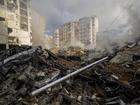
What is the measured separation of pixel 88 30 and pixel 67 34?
8770mm

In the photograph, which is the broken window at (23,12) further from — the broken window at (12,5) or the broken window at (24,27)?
the broken window at (12,5)

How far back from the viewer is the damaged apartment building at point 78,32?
56.3 m

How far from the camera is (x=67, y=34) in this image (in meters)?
63.1

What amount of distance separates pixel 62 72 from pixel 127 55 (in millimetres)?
5155

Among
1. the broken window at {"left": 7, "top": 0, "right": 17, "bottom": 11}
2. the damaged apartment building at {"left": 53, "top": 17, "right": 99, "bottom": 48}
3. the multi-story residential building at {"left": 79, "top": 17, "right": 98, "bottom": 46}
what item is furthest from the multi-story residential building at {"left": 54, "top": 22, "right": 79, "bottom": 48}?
the broken window at {"left": 7, "top": 0, "right": 17, "bottom": 11}

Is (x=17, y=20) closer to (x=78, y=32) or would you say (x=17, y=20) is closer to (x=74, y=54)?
(x=74, y=54)

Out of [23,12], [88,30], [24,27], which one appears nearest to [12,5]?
[23,12]

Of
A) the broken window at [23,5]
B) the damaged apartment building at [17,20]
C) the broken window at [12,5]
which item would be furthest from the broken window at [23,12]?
the broken window at [12,5]

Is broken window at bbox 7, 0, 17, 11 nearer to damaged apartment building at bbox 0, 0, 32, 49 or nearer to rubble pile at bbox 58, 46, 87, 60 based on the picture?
damaged apartment building at bbox 0, 0, 32, 49

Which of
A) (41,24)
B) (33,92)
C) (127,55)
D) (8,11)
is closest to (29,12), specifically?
(8,11)

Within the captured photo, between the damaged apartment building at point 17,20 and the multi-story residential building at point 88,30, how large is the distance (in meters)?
17.9

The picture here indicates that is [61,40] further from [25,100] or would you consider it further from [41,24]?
[25,100]

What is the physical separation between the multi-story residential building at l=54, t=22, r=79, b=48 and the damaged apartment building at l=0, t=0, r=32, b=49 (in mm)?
17586

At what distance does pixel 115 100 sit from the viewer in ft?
19.7
